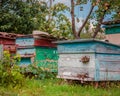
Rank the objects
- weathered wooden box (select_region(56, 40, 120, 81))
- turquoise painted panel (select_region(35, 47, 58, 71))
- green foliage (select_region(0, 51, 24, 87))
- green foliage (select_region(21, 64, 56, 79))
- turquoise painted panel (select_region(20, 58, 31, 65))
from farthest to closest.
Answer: turquoise painted panel (select_region(20, 58, 31, 65)), turquoise painted panel (select_region(35, 47, 58, 71)), green foliage (select_region(21, 64, 56, 79)), weathered wooden box (select_region(56, 40, 120, 81)), green foliage (select_region(0, 51, 24, 87))

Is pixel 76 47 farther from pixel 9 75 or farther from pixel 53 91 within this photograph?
pixel 9 75

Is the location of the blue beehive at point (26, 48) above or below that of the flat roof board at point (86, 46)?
below

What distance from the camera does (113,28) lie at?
1207cm

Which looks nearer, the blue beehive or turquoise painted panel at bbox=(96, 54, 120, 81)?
turquoise painted panel at bbox=(96, 54, 120, 81)

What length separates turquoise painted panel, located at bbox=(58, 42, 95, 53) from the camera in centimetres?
791

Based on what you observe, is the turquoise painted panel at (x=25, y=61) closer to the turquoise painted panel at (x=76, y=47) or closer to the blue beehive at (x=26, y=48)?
the blue beehive at (x=26, y=48)

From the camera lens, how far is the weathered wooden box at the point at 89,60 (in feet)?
25.7

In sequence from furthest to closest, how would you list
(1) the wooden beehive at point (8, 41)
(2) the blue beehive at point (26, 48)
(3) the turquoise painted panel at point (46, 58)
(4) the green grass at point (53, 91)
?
(1) the wooden beehive at point (8, 41)
(2) the blue beehive at point (26, 48)
(3) the turquoise painted panel at point (46, 58)
(4) the green grass at point (53, 91)

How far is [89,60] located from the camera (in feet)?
25.9

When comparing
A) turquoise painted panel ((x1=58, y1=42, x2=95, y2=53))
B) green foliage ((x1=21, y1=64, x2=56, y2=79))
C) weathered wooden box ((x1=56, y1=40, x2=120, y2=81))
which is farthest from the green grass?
green foliage ((x1=21, y1=64, x2=56, y2=79))

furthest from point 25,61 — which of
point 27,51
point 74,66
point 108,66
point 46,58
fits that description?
point 108,66

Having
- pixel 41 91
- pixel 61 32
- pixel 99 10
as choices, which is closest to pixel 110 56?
pixel 41 91

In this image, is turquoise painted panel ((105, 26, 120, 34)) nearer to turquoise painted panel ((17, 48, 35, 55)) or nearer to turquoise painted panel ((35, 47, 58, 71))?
turquoise painted panel ((35, 47, 58, 71))

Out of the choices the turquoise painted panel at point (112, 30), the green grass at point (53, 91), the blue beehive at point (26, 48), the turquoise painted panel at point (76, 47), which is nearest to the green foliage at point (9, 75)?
the green grass at point (53, 91)
